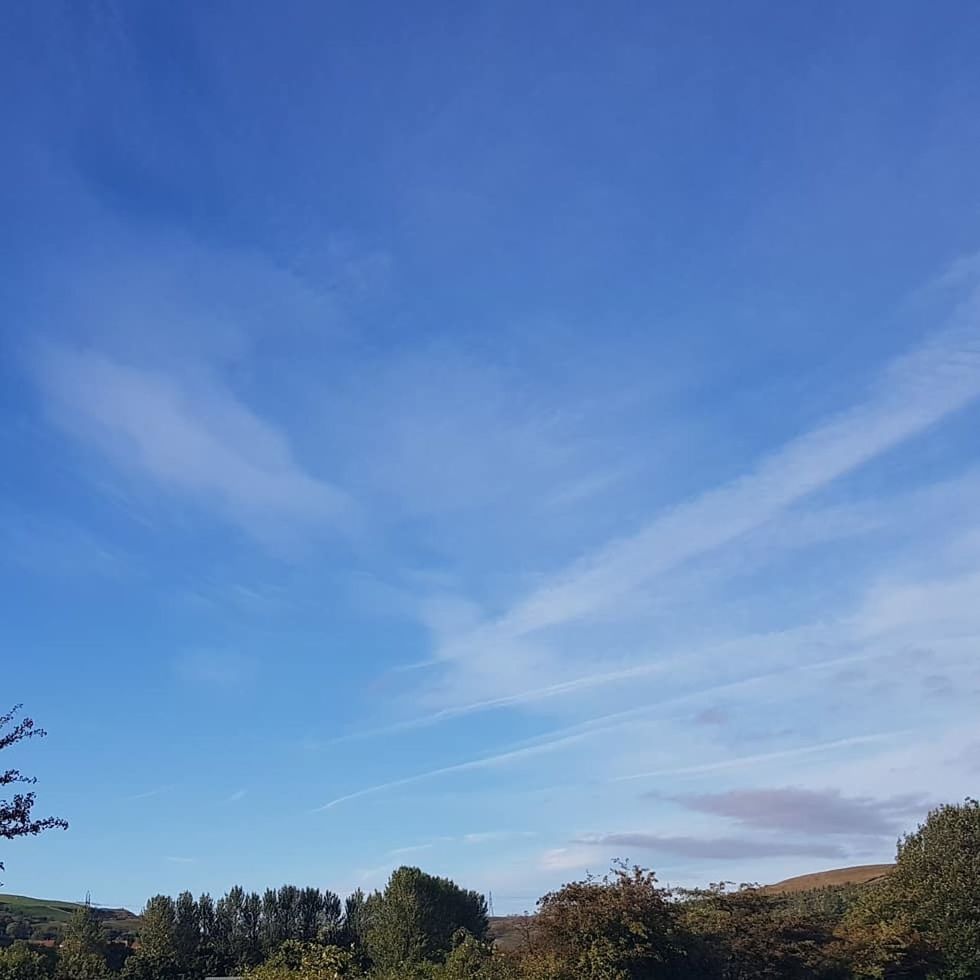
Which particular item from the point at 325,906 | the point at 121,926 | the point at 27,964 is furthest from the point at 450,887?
the point at 121,926

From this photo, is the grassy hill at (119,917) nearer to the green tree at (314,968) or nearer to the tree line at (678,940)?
the tree line at (678,940)

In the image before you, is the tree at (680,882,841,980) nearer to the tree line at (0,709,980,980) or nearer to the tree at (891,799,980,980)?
the tree line at (0,709,980,980)

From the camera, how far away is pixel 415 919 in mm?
86250

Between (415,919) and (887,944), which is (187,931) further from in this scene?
(887,944)

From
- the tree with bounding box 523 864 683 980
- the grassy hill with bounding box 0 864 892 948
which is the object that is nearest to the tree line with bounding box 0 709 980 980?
the tree with bounding box 523 864 683 980

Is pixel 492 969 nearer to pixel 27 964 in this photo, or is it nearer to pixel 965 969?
pixel 965 969

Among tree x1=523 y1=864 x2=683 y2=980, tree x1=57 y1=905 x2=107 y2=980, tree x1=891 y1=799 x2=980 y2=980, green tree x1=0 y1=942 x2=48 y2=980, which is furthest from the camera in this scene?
tree x1=57 y1=905 x2=107 y2=980

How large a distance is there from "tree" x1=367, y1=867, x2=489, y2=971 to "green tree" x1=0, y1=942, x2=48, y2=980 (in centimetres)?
2383

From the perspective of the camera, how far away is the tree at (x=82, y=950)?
251 feet

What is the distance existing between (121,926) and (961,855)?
135 metres

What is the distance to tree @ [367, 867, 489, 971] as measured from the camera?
83.8m

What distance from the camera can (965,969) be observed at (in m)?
48.1

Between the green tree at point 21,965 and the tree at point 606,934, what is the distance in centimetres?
4528

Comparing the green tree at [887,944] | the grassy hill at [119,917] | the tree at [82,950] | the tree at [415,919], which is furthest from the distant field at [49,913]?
the green tree at [887,944]
